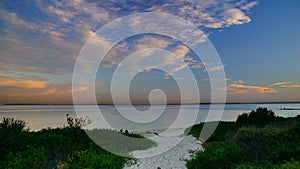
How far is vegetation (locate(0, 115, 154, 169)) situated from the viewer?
8680mm

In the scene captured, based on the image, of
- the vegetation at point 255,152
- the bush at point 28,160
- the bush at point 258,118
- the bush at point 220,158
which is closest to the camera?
the bush at point 28,160

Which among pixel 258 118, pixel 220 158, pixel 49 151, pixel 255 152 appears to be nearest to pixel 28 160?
pixel 49 151

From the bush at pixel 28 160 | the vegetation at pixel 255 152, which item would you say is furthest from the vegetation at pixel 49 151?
the vegetation at pixel 255 152

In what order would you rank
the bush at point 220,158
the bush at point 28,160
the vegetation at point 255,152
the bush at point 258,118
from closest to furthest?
the bush at point 28,160 → the vegetation at point 255,152 → the bush at point 220,158 → the bush at point 258,118

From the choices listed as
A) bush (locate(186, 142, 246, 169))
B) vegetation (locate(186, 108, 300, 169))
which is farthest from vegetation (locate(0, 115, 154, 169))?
vegetation (locate(186, 108, 300, 169))

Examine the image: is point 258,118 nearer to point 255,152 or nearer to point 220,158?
point 255,152

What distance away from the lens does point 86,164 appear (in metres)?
8.67

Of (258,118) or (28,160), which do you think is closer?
(28,160)

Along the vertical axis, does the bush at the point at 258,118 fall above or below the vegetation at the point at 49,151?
above

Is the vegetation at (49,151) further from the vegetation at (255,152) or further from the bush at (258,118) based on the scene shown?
the bush at (258,118)

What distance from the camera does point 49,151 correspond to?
1059cm

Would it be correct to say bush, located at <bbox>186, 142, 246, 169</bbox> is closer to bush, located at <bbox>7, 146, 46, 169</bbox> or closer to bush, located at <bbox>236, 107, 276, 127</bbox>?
bush, located at <bbox>7, 146, 46, 169</bbox>

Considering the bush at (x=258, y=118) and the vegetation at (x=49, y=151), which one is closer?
the vegetation at (x=49, y=151)

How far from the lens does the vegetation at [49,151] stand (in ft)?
28.5
